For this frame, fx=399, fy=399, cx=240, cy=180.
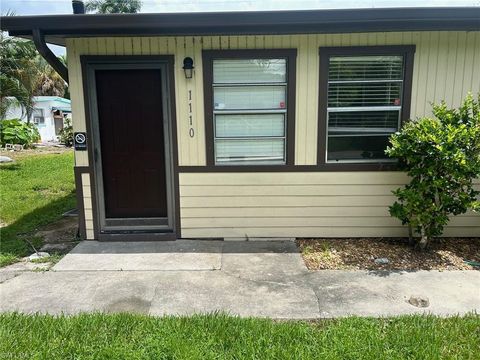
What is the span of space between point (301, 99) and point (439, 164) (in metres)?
1.69

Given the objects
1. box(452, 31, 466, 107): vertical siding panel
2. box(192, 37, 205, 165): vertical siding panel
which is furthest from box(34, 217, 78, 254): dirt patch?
box(452, 31, 466, 107): vertical siding panel

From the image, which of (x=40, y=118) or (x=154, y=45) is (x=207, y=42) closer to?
(x=154, y=45)

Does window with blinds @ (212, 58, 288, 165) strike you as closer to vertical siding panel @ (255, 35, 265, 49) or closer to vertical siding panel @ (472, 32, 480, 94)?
vertical siding panel @ (255, 35, 265, 49)

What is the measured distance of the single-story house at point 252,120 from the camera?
184 inches

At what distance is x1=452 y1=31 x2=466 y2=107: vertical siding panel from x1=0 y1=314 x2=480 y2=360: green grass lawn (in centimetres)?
275

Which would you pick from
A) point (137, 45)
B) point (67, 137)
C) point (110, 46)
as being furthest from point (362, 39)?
point (67, 137)

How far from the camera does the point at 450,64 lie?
15.4ft

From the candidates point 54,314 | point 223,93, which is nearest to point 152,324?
point 54,314

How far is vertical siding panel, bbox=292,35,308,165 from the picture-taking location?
469cm

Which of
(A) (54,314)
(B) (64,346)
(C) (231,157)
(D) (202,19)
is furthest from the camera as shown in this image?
(C) (231,157)

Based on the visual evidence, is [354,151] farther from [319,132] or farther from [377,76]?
[377,76]

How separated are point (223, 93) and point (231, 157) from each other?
31.3 inches

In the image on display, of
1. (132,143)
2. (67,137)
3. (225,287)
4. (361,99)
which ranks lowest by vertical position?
(225,287)

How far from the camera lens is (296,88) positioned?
15.7ft
